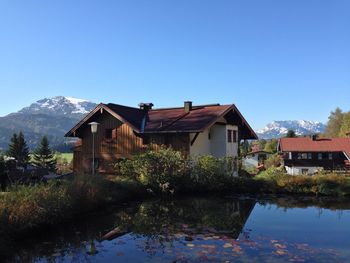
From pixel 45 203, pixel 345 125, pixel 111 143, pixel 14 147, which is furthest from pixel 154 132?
pixel 345 125

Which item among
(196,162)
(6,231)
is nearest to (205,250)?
(6,231)

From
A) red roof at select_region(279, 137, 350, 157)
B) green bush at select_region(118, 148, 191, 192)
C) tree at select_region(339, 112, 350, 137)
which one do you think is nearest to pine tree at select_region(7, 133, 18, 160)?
red roof at select_region(279, 137, 350, 157)

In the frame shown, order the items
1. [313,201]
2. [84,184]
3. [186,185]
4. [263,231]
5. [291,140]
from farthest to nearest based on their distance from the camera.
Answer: [291,140] < [186,185] < [313,201] < [84,184] < [263,231]

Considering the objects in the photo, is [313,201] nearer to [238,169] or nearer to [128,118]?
[238,169]

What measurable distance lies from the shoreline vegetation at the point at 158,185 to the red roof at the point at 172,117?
3.60 meters

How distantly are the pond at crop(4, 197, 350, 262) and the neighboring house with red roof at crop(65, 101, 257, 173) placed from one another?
930cm

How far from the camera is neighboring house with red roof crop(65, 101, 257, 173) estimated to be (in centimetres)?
2950

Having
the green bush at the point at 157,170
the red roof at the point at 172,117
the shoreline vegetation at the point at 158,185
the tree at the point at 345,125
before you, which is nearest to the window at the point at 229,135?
the red roof at the point at 172,117

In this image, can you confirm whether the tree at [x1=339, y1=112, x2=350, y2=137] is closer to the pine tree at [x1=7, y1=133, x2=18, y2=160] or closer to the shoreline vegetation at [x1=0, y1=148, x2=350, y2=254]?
the pine tree at [x1=7, y1=133, x2=18, y2=160]

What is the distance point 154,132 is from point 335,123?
279 feet

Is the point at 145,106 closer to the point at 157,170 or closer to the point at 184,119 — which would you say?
the point at 184,119

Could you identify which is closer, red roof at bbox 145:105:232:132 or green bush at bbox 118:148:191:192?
green bush at bbox 118:148:191:192

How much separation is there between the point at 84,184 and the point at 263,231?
8155mm

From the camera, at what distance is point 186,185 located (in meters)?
24.5
